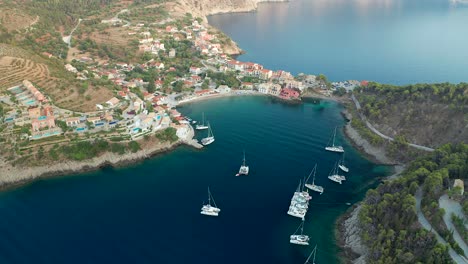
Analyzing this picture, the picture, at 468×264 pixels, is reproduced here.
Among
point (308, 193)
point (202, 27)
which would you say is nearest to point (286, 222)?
point (308, 193)

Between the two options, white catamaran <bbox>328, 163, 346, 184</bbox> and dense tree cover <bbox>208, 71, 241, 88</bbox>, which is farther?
dense tree cover <bbox>208, 71, 241, 88</bbox>

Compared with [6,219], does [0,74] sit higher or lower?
higher

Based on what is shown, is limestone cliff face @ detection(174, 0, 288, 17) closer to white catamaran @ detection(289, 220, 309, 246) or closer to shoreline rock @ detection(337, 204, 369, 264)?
shoreline rock @ detection(337, 204, 369, 264)

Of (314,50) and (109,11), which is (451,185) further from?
(109,11)

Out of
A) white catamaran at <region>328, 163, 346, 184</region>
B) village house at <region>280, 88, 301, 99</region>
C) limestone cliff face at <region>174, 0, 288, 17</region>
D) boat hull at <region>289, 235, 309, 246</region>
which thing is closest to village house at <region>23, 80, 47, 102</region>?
village house at <region>280, 88, 301, 99</region>

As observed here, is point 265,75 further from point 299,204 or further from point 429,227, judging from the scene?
point 429,227

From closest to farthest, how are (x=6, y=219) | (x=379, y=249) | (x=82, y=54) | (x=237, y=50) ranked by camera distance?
1. (x=379, y=249)
2. (x=6, y=219)
3. (x=82, y=54)
4. (x=237, y=50)

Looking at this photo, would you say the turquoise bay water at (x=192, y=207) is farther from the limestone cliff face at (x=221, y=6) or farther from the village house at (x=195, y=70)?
the limestone cliff face at (x=221, y=6)
